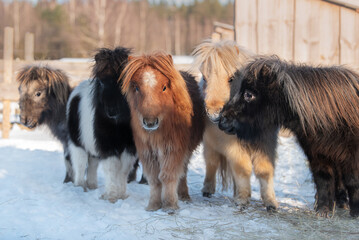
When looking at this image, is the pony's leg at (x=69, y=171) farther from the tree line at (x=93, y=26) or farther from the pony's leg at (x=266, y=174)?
the tree line at (x=93, y=26)

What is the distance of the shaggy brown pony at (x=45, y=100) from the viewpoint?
20.8 ft

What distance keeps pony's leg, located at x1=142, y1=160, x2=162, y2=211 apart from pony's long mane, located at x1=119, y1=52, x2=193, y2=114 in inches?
31.1

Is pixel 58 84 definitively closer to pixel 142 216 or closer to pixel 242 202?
pixel 142 216

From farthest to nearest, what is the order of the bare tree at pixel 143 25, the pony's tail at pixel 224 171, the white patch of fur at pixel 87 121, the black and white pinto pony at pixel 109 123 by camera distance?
the bare tree at pixel 143 25 → the pony's tail at pixel 224 171 → the white patch of fur at pixel 87 121 → the black and white pinto pony at pixel 109 123

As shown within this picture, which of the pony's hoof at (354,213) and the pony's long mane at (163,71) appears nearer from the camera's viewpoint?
the pony's hoof at (354,213)

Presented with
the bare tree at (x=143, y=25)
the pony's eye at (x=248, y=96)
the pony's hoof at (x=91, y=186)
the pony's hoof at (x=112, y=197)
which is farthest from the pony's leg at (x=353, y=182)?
the bare tree at (x=143, y=25)

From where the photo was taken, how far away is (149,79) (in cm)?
428

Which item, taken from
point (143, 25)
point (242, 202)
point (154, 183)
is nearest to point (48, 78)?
point (154, 183)

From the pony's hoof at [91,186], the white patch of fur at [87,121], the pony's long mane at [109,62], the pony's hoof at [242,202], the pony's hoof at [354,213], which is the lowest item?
the pony's hoof at [91,186]

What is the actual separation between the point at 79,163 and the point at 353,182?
3877 mm

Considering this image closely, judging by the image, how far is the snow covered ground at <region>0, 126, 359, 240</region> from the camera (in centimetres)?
376

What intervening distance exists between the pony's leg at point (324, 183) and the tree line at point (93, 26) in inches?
635

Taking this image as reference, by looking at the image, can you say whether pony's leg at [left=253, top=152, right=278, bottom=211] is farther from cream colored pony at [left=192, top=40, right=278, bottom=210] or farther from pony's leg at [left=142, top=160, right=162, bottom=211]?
pony's leg at [left=142, top=160, right=162, bottom=211]

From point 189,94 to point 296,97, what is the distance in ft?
4.42
